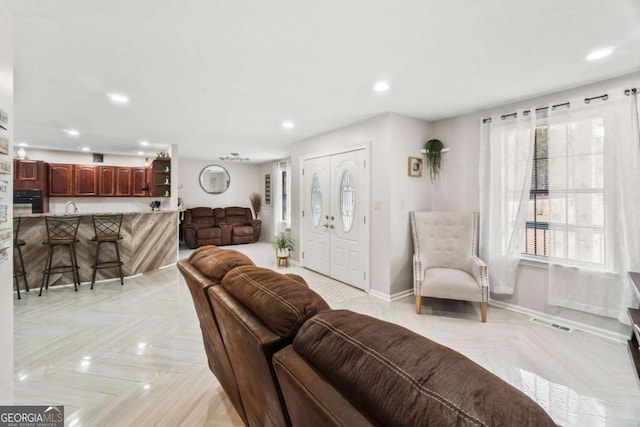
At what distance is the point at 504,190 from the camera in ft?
10.3

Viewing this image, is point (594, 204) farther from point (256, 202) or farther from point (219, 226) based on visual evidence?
point (256, 202)

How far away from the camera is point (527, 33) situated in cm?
183

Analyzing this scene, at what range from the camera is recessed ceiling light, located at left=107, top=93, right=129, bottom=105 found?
9.71 ft

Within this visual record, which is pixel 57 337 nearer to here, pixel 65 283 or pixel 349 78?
pixel 65 283

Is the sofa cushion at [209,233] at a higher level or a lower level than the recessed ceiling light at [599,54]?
lower

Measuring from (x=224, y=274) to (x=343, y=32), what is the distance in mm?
1690

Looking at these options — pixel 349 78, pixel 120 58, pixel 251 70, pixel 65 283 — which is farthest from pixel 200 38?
pixel 65 283

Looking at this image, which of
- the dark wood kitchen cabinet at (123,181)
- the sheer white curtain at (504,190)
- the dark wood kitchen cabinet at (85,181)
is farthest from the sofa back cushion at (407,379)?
the dark wood kitchen cabinet at (85,181)

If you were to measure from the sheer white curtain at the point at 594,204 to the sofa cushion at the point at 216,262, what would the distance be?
3.13 m

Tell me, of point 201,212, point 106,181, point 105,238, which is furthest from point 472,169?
point 106,181

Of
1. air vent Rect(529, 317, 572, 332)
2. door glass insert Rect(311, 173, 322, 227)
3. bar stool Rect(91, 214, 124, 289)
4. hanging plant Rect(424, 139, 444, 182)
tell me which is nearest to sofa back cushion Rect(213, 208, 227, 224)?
bar stool Rect(91, 214, 124, 289)

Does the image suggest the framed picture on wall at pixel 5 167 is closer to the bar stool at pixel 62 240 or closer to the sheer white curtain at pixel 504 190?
the bar stool at pixel 62 240

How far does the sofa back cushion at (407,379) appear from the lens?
485mm

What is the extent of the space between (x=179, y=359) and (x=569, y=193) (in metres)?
3.89
